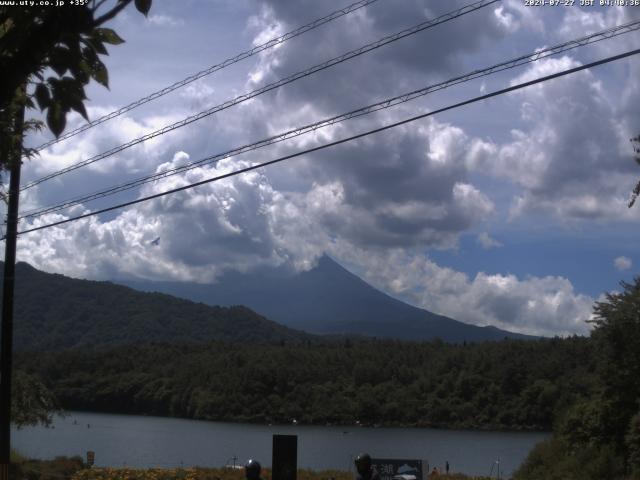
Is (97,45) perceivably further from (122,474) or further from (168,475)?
(122,474)

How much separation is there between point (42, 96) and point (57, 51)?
27 centimetres

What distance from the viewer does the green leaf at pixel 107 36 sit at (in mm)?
4141

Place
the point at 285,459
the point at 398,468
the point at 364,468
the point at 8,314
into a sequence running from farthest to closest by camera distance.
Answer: the point at 8,314, the point at 398,468, the point at 285,459, the point at 364,468

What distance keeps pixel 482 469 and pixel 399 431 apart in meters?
49.9

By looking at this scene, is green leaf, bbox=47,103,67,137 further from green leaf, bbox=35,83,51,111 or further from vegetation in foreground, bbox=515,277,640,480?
vegetation in foreground, bbox=515,277,640,480

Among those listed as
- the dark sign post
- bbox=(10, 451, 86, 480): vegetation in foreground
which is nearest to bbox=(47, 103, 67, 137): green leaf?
the dark sign post

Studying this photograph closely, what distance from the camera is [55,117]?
13.8ft

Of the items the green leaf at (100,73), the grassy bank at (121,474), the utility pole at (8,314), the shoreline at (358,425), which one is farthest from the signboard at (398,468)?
the shoreline at (358,425)

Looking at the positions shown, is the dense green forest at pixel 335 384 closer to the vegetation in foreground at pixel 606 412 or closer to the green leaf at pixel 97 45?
the vegetation in foreground at pixel 606 412

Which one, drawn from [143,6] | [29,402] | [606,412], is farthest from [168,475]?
[143,6]

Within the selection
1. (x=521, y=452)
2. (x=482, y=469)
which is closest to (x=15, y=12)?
(x=482, y=469)

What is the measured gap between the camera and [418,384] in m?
117

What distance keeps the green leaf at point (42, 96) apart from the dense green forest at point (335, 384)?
313 ft

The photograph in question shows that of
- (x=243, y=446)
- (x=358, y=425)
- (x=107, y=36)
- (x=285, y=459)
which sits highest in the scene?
(x=107, y=36)
